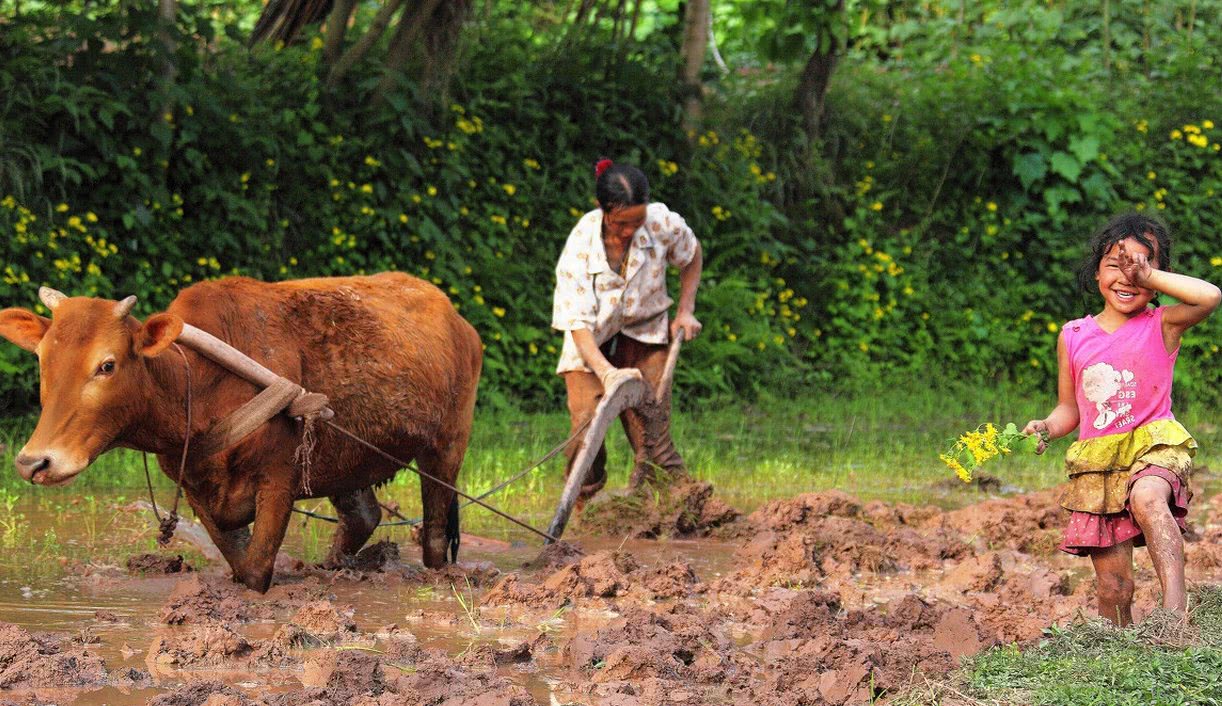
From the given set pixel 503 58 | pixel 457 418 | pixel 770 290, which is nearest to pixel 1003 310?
pixel 770 290

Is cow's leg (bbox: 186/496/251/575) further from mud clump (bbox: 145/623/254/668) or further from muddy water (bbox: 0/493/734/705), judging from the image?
mud clump (bbox: 145/623/254/668)

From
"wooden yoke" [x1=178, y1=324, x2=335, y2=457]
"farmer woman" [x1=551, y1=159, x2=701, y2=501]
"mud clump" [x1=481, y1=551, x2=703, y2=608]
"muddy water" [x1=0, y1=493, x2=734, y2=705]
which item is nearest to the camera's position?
"muddy water" [x1=0, y1=493, x2=734, y2=705]

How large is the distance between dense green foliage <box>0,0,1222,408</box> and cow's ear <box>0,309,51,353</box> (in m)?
4.50

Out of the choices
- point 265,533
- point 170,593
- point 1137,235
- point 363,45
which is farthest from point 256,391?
point 363,45

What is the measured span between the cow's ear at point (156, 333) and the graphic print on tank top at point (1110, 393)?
3087 mm

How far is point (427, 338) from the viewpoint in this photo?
6.70m

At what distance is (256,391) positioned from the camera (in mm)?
5777

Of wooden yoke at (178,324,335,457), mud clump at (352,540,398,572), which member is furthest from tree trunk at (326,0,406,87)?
wooden yoke at (178,324,335,457)

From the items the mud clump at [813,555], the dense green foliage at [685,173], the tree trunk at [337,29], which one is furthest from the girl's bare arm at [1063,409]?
the tree trunk at [337,29]

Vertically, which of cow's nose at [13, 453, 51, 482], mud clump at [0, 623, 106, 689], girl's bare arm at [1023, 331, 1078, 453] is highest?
girl's bare arm at [1023, 331, 1078, 453]

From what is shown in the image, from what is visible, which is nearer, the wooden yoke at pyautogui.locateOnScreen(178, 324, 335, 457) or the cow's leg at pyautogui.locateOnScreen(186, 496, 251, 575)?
the wooden yoke at pyautogui.locateOnScreen(178, 324, 335, 457)

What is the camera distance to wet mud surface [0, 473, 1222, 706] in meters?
4.54

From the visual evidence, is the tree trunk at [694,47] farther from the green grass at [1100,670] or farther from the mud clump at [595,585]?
the green grass at [1100,670]

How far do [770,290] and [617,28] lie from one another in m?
2.65
